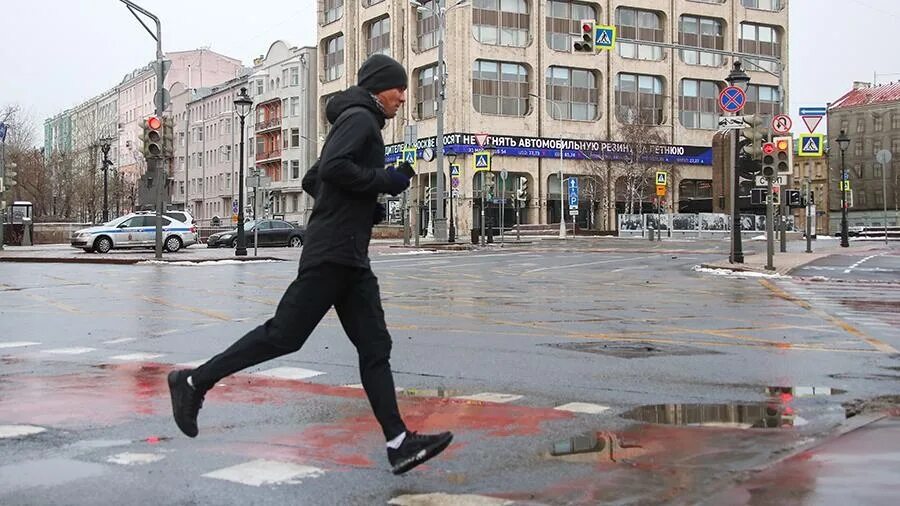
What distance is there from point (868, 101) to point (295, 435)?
126984 millimetres

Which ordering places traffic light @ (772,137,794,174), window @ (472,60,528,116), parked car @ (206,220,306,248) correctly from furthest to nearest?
window @ (472,60,528,116)
parked car @ (206,220,306,248)
traffic light @ (772,137,794,174)

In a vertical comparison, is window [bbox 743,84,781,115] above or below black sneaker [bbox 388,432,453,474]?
above

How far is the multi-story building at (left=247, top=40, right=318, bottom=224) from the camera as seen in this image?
9800 centimetres

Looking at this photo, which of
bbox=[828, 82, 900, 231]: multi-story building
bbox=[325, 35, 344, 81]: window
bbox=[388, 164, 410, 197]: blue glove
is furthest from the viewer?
bbox=[828, 82, 900, 231]: multi-story building

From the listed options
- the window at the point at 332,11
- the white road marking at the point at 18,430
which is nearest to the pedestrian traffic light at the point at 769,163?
the white road marking at the point at 18,430

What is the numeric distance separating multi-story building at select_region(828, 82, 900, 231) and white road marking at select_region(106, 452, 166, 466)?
394 feet

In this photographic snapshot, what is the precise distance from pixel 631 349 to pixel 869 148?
395ft

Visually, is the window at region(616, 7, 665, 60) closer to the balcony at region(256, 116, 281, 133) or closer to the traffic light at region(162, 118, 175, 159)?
the balcony at region(256, 116, 281, 133)

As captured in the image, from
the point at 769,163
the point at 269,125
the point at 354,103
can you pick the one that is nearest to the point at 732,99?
the point at 769,163

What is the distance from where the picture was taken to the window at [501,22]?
7238 centimetres

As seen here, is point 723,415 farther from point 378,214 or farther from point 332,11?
point 332,11

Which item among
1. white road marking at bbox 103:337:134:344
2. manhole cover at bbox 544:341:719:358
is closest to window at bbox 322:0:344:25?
white road marking at bbox 103:337:134:344

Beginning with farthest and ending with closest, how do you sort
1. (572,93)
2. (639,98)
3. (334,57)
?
(334,57)
(639,98)
(572,93)

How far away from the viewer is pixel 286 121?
99.9 metres
